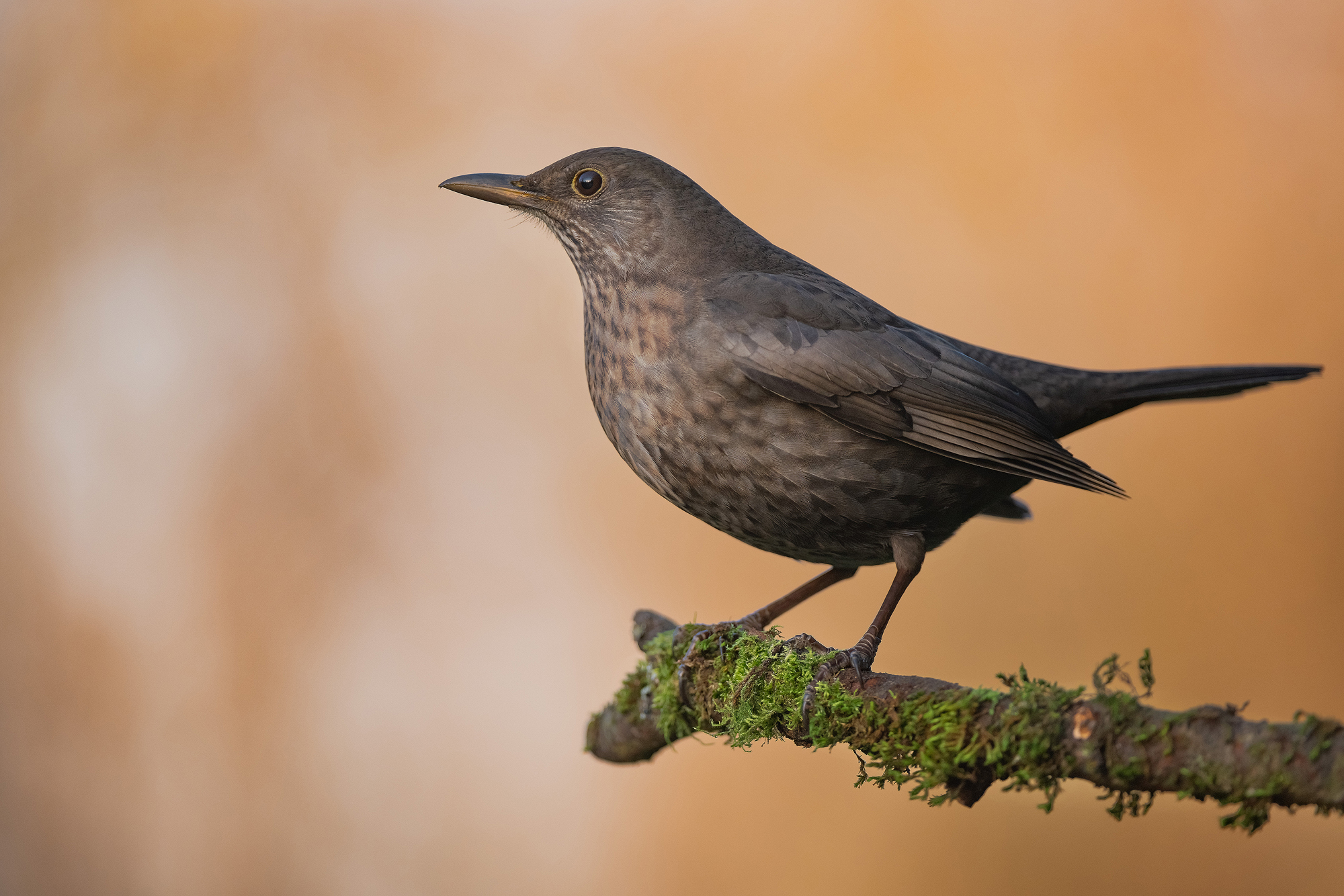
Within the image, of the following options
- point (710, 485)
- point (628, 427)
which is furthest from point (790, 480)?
point (628, 427)

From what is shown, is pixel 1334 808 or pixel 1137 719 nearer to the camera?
pixel 1334 808

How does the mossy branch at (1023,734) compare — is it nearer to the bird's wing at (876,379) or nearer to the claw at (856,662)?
the claw at (856,662)

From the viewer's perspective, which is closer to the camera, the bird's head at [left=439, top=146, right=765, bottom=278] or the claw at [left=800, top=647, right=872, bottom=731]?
the claw at [left=800, top=647, right=872, bottom=731]

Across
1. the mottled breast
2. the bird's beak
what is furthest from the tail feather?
the bird's beak

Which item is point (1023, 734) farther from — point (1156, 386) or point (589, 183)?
point (589, 183)

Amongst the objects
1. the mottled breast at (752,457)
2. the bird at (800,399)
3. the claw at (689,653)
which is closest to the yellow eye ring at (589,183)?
the bird at (800,399)

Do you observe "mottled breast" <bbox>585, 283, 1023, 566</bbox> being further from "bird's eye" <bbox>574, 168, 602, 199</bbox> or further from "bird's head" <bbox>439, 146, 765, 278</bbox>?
"bird's eye" <bbox>574, 168, 602, 199</bbox>

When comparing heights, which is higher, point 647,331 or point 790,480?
point 647,331

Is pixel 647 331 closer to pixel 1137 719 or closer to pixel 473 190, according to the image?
pixel 473 190
